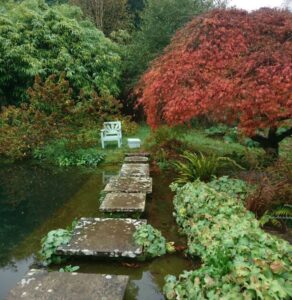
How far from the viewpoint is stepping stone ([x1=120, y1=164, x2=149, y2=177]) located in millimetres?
6641

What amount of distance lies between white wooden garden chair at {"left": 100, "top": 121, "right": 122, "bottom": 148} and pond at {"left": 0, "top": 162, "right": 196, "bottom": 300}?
1.79 meters

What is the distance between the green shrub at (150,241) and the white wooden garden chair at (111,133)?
222 inches

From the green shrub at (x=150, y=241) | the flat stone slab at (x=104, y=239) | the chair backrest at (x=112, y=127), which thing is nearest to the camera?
the flat stone slab at (x=104, y=239)

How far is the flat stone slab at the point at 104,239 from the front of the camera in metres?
3.73

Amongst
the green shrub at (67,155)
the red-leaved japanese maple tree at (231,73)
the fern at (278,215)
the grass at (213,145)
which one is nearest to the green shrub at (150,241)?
the fern at (278,215)

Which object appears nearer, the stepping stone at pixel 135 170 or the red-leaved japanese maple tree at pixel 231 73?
the red-leaved japanese maple tree at pixel 231 73

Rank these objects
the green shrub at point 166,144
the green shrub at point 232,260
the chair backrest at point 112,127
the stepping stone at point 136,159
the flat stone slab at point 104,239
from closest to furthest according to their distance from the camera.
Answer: the green shrub at point 232,260 → the flat stone slab at point 104,239 → the stepping stone at point 136,159 → the green shrub at point 166,144 → the chair backrest at point 112,127

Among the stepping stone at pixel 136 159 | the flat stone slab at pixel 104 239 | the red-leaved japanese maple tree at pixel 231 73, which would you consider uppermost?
the red-leaved japanese maple tree at pixel 231 73

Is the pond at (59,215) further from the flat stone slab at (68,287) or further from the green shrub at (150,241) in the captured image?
the flat stone slab at (68,287)

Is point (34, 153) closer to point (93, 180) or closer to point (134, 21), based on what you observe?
point (93, 180)

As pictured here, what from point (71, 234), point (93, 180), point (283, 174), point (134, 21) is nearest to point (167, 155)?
point (93, 180)

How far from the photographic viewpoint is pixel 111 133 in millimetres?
9797

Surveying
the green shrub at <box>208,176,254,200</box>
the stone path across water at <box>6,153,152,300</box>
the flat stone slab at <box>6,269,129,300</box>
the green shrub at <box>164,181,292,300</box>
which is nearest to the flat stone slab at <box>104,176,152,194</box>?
the stone path across water at <box>6,153,152,300</box>

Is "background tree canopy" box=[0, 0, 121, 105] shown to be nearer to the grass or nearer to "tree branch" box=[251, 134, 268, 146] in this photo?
the grass
